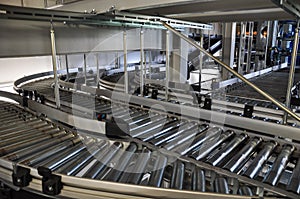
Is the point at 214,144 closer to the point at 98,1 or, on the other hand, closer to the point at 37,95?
the point at 98,1

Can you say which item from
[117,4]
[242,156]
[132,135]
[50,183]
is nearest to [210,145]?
[242,156]

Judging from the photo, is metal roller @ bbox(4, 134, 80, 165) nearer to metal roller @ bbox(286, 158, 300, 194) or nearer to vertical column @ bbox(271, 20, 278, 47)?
metal roller @ bbox(286, 158, 300, 194)

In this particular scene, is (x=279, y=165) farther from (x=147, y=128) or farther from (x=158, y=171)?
(x=147, y=128)

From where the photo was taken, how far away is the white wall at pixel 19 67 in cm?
599

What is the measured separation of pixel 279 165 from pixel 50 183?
1071mm

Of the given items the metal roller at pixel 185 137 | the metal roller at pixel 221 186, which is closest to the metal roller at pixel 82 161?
the metal roller at pixel 185 137

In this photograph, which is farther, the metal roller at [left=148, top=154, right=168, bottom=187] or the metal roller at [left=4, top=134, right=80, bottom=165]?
the metal roller at [left=4, top=134, right=80, bottom=165]

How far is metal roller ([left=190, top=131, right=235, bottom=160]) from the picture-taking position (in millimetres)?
1318

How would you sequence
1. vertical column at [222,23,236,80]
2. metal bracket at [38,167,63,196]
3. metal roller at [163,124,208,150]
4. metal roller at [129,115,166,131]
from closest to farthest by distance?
metal bracket at [38,167,63,196] → metal roller at [163,124,208,150] → metal roller at [129,115,166,131] → vertical column at [222,23,236,80]

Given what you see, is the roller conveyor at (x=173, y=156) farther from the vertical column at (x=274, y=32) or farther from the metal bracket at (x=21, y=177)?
the vertical column at (x=274, y=32)

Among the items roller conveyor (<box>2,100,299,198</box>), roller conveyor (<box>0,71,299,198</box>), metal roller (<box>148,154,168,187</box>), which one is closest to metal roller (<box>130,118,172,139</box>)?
roller conveyor (<box>0,71,299,198</box>)

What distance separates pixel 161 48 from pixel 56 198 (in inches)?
99.6

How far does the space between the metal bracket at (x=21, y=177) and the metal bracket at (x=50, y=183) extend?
8 centimetres

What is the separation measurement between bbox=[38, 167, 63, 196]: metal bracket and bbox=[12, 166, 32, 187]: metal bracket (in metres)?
0.08
